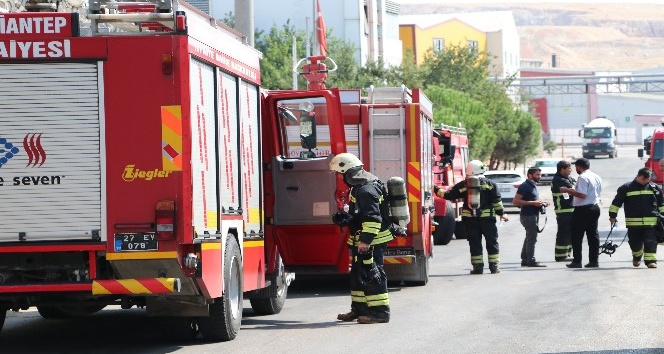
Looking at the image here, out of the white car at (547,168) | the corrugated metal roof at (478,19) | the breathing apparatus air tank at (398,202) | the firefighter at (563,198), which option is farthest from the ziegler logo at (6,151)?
the corrugated metal roof at (478,19)

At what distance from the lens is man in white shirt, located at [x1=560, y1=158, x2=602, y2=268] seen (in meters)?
21.6

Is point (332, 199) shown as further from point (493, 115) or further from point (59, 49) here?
point (493, 115)

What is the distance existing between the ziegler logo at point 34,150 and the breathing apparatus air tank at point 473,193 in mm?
10344

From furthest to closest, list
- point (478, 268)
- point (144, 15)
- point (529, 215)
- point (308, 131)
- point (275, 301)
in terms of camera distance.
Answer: point (529, 215) → point (478, 268) → point (308, 131) → point (275, 301) → point (144, 15)

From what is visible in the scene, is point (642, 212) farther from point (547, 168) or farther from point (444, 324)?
point (547, 168)

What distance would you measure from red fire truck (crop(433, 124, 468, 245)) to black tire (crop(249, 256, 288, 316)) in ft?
31.7

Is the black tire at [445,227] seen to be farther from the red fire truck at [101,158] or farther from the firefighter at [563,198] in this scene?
the red fire truck at [101,158]

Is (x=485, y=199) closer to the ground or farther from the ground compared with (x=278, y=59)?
closer to the ground

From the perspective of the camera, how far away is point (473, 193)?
20.2 m

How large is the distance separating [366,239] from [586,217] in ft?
29.6

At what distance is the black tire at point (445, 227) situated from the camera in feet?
94.7

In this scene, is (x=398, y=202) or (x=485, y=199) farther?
(x=485, y=199)

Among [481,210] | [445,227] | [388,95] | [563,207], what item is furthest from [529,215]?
[445,227]

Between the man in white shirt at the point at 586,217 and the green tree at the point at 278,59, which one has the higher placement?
the green tree at the point at 278,59
